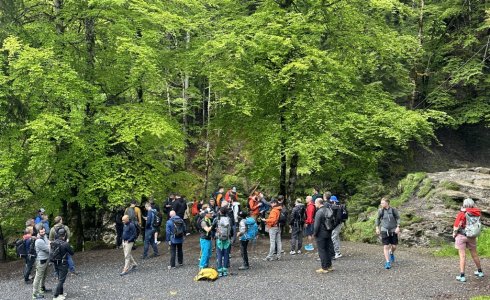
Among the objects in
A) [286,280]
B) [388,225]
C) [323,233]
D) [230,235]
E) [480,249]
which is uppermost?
[388,225]

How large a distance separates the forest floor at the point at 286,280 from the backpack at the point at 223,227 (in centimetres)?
118

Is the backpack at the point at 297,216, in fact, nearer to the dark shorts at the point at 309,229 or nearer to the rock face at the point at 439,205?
the dark shorts at the point at 309,229

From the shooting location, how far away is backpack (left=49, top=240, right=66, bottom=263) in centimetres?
1052

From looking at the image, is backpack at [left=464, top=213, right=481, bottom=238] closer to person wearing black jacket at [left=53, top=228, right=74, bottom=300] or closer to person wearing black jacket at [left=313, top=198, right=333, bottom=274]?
person wearing black jacket at [left=313, top=198, right=333, bottom=274]

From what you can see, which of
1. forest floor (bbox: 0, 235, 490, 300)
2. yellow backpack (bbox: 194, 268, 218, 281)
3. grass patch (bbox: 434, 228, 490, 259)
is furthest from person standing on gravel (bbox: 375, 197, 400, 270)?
yellow backpack (bbox: 194, 268, 218, 281)

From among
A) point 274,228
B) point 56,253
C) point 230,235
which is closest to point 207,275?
point 230,235

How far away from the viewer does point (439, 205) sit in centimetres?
1739

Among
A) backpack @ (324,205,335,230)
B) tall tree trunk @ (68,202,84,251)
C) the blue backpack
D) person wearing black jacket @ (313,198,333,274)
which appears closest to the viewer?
backpack @ (324,205,335,230)

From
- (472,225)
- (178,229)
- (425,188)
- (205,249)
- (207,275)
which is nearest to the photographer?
(472,225)

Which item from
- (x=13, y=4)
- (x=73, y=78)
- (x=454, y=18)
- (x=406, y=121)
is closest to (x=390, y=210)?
(x=406, y=121)

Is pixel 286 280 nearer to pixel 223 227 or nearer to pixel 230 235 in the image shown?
pixel 230 235

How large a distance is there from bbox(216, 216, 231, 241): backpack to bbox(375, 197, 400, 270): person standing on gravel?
4306 millimetres

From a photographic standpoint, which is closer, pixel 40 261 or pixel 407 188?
pixel 40 261

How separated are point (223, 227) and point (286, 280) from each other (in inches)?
89.8
